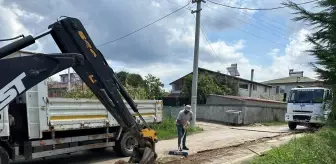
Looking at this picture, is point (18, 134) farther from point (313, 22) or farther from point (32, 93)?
point (313, 22)

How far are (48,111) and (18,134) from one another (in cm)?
88

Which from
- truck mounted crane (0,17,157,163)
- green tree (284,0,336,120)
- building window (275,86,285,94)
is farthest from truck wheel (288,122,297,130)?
building window (275,86,285,94)

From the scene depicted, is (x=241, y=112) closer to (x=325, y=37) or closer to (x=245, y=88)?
(x=325, y=37)

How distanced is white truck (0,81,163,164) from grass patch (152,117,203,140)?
5318 millimetres

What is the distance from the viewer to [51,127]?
9367mm

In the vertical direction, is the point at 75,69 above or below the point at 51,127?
above

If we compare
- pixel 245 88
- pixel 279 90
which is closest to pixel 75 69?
pixel 245 88

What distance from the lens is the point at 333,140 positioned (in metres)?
3.87

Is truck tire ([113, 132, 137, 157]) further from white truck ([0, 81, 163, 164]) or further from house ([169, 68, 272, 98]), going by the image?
house ([169, 68, 272, 98])

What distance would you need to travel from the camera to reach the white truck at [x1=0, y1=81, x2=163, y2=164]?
872 centimetres

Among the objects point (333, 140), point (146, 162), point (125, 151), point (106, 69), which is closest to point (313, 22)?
point (333, 140)

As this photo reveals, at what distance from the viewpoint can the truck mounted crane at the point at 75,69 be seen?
17.2 feet

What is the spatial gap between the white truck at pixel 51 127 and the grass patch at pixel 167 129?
17.4ft

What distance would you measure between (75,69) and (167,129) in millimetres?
11591
